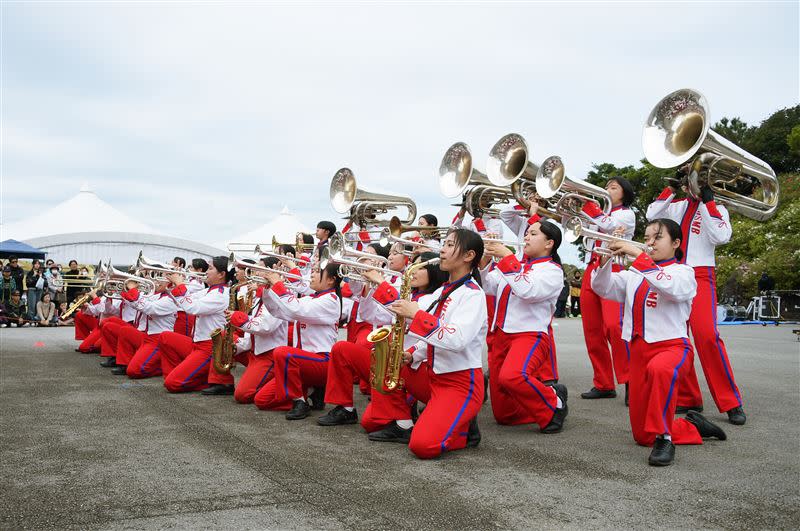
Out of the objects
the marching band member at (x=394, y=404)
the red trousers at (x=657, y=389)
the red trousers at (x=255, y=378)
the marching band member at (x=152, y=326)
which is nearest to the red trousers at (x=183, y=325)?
the marching band member at (x=152, y=326)

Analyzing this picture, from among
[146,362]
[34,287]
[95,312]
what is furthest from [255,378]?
[34,287]

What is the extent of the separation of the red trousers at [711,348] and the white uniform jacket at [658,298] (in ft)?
2.50

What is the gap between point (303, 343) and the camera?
6574mm

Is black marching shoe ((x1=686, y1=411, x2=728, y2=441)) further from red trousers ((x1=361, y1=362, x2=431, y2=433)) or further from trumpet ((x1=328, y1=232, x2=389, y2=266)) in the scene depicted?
trumpet ((x1=328, y1=232, x2=389, y2=266))

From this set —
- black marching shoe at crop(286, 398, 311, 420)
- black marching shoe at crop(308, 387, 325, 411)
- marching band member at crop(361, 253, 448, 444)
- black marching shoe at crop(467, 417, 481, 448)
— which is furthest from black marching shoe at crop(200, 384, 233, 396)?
black marching shoe at crop(467, 417, 481, 448)

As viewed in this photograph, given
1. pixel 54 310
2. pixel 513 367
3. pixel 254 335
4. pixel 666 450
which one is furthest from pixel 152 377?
pixel 54 310

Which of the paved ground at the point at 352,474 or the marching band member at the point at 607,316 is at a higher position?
the marching band member at the point at 607,316

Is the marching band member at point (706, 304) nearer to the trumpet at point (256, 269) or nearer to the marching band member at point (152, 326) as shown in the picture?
the trumpet at point (256, 269)

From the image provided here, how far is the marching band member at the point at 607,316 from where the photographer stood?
22.1ft

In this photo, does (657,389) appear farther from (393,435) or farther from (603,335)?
(603,335)

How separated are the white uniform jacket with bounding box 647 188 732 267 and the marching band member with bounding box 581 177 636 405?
20.7 inches

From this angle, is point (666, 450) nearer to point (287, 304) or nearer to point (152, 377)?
point (287, 304)

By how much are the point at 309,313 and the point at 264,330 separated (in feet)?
2.26

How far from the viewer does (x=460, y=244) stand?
5.11m
